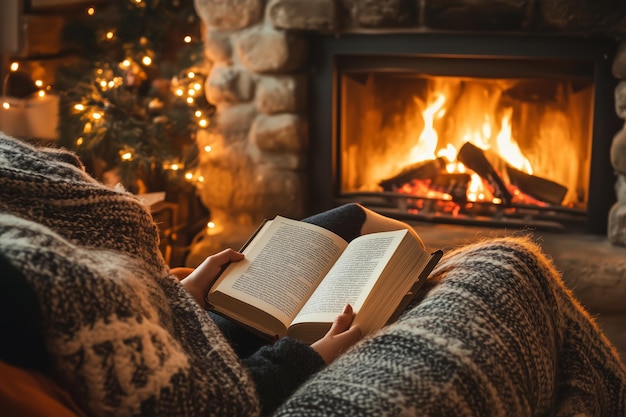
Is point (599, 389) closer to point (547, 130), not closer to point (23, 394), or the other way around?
point (23, 394)

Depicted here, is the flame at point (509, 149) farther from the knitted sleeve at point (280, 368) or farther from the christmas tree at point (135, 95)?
the knitted sleeve at point (280, 368)

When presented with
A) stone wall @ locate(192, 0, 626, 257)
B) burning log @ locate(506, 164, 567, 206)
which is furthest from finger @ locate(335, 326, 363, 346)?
burning log @ locate(506, 164, 567, 206)

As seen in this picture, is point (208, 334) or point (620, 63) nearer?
point (208, 334)

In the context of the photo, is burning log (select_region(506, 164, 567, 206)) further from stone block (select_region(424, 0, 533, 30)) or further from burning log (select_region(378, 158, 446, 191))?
stone block (select_region(424, 0, 533, 30))

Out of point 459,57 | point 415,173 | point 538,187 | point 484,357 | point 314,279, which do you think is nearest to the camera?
point 484,357

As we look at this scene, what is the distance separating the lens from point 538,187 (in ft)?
8.21

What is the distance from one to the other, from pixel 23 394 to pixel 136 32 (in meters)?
2.13

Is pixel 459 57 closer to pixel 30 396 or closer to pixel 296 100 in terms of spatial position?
pixel 296 100

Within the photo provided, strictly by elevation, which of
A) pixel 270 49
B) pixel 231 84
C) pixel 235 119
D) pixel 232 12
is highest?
pixel 232 12

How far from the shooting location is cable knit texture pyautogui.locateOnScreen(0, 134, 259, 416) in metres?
0.83

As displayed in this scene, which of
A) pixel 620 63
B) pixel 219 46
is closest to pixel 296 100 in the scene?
pixel 219 46

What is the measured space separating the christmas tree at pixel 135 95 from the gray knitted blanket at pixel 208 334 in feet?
4.67

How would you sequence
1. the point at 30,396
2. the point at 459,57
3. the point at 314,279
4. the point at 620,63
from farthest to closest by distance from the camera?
the point at 459,57, the point at 620,63, the point at 314,279, the point at 30,396

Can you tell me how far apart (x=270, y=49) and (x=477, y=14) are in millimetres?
595
